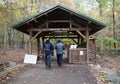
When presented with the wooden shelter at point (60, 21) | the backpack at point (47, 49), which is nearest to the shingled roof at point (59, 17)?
the wooden shelter at point (60, 21)

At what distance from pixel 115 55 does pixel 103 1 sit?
865cm

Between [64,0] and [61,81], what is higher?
[64,0]

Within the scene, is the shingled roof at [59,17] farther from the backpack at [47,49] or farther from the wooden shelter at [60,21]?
the backpack at [47,49]

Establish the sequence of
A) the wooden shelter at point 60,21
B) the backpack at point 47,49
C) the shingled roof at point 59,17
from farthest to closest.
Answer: the wooden shelter at point 60,21 < the shingled roof at point 59,17 < the backpack at point 47,49

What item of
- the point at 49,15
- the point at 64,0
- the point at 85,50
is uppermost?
the point at 64,0

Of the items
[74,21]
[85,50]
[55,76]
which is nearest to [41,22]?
[74,21]

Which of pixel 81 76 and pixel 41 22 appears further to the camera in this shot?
pixel 41 22

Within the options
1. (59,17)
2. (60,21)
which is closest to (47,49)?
(60,21)

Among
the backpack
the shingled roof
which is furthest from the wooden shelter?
the backpack

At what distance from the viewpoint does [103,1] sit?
96.3ft

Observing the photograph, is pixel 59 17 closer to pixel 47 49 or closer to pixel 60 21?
pixel 60 21

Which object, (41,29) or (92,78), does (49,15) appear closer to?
(41,29)

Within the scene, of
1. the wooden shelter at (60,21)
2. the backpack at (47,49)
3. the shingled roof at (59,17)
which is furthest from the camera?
the wooden shelter at (60,21)

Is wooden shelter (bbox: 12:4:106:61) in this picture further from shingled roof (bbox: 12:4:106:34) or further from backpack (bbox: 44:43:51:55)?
backpack (bbox: 44:43:51:55)
